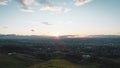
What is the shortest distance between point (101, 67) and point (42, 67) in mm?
21093

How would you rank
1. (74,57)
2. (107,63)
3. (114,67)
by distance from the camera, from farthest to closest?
(74,57) < (107,63) < (114,67)

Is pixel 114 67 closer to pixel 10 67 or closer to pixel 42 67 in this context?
pixel 42 67

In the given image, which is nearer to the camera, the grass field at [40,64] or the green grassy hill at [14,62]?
the grass field at [40,64]

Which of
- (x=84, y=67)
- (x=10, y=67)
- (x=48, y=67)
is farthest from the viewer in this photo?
(x=84, y=67)

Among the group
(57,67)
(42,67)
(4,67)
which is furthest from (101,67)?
(4,67)

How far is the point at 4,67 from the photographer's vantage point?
58688mm

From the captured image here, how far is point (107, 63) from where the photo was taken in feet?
245

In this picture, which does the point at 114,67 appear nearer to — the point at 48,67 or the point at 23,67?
the point at 48,67

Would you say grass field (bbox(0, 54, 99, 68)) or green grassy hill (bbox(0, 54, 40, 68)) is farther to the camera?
green grassy hill (bbox(0, 54, 40, 68))

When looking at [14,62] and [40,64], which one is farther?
[14,62]

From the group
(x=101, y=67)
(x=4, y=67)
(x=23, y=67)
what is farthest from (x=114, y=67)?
(x=4, y=67)

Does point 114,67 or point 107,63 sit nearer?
point 114,67

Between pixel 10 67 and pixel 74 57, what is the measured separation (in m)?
38.7

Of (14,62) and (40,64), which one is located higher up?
(14,62)
